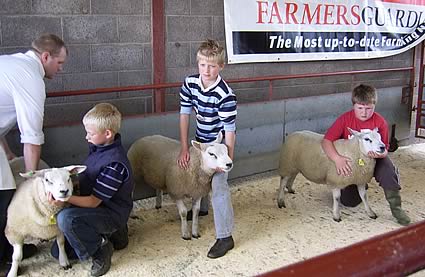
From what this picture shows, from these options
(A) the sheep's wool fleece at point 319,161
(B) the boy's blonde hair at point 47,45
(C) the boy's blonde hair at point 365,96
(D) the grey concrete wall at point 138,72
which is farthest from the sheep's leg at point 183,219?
(C) the boy's blonde hair at point 365,96

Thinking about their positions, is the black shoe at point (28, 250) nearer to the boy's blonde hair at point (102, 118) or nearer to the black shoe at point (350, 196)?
the boy's blonde hair at point (102, 118)

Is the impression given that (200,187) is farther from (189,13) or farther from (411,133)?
(411,133)

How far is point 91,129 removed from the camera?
2.90m

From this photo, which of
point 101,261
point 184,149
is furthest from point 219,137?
point 101,261

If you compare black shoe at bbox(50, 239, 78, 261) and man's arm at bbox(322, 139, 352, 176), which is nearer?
black shoe at bbox(50, 239, 78, 261)

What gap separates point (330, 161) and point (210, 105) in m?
1.18

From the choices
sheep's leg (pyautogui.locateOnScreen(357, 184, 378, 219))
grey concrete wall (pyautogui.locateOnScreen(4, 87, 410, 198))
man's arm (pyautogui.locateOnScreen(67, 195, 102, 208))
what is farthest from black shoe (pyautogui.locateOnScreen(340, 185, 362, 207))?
man's arm (pyautogui.locateOnScreen(67, 195, 102, 208))

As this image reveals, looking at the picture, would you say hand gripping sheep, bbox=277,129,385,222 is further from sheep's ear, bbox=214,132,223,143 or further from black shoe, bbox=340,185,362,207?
sheep's ear, bbox=214,132,223,143

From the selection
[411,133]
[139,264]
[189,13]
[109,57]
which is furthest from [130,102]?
[411,133]

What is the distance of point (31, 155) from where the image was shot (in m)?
2.82

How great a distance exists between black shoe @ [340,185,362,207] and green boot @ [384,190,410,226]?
1.21 ft

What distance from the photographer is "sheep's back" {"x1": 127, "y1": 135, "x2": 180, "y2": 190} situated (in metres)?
3.55

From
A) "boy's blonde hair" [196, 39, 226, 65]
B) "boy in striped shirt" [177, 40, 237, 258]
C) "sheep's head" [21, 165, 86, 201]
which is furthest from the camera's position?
"boy in striped shirt" [177, 40, 237, 258]

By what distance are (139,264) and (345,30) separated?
4164mm
